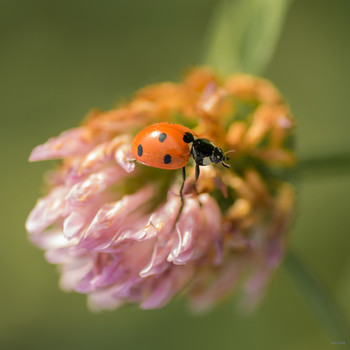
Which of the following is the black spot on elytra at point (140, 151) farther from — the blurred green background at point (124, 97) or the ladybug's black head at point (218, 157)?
the blurred green background at point (124, 97)

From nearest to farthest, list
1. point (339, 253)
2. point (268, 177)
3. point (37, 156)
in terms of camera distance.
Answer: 1. point (37, 156)
2. point (268, 177)
3. point (339, 253)

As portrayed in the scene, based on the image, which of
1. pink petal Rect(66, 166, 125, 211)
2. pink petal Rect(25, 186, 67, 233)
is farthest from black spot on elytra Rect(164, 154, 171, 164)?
pink petal Rect(25, 186, 67, 233)

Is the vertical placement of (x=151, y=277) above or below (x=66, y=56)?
below

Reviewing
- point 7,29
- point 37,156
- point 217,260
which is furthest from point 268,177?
point 7,29

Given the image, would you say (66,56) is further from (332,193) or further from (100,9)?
(332,193)

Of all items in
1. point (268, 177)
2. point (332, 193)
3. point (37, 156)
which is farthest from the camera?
point (332, 193)

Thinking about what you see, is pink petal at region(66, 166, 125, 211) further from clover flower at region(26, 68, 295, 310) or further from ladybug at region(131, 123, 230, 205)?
ladybug at region(131, 123, 230, 205)

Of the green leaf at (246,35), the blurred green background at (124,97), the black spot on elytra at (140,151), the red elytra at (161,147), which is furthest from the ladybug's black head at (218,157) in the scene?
the blurred green background at (124,97)

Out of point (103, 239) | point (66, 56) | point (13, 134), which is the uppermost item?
point (66, 56)
